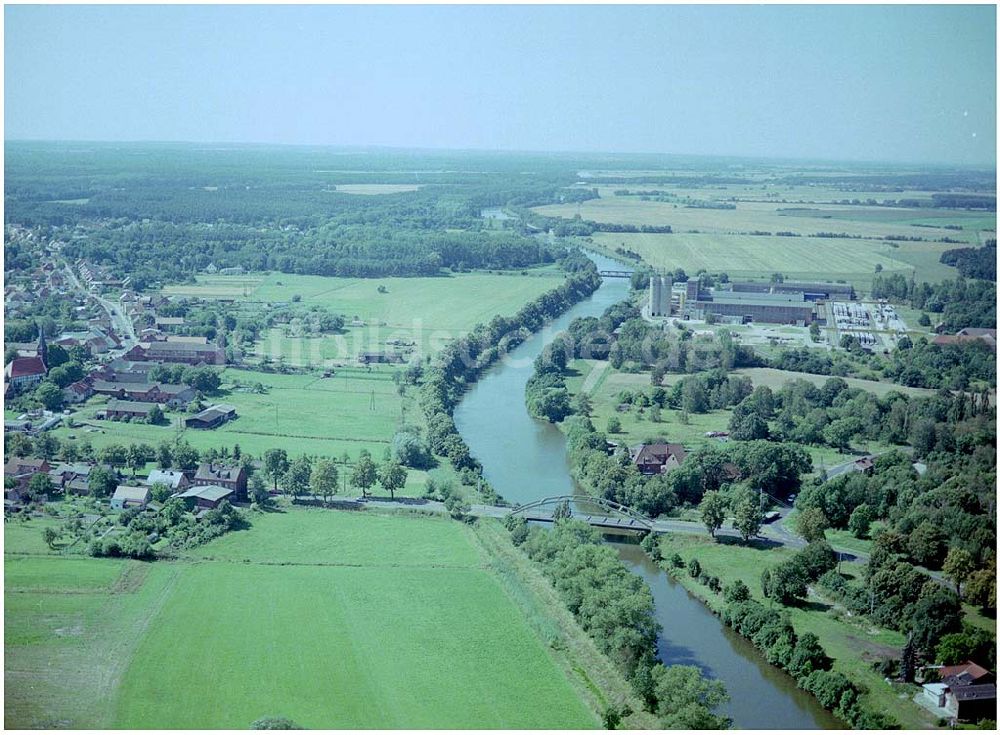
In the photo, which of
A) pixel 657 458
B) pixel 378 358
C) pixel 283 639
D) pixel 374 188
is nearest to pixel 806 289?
pixel 378 358

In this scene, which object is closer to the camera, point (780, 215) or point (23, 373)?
point (23, 373)

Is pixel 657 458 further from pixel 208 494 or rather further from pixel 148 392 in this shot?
pixel 148 392

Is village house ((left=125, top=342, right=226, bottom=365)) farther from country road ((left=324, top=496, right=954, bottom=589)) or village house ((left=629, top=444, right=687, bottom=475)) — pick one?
village house ((left=629, top=444, right=687, bottom=475))

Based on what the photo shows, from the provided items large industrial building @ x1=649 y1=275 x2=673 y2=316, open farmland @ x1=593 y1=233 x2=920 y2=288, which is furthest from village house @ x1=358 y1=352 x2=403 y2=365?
open farmland @ x1=593 y1=233 x2=920 y2=288

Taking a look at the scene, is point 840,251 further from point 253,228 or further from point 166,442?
point 166,442

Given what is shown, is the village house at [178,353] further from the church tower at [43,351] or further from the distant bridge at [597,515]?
the distant bridge at [597,515]

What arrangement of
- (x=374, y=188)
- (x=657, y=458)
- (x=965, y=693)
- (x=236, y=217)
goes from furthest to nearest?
(x=374, y=188) < (x=236, y=217) < (x=657, y=458) < (x=965, y=693)

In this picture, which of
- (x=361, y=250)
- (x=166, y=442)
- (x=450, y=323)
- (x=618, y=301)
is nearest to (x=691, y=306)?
(x=618, y=301)
